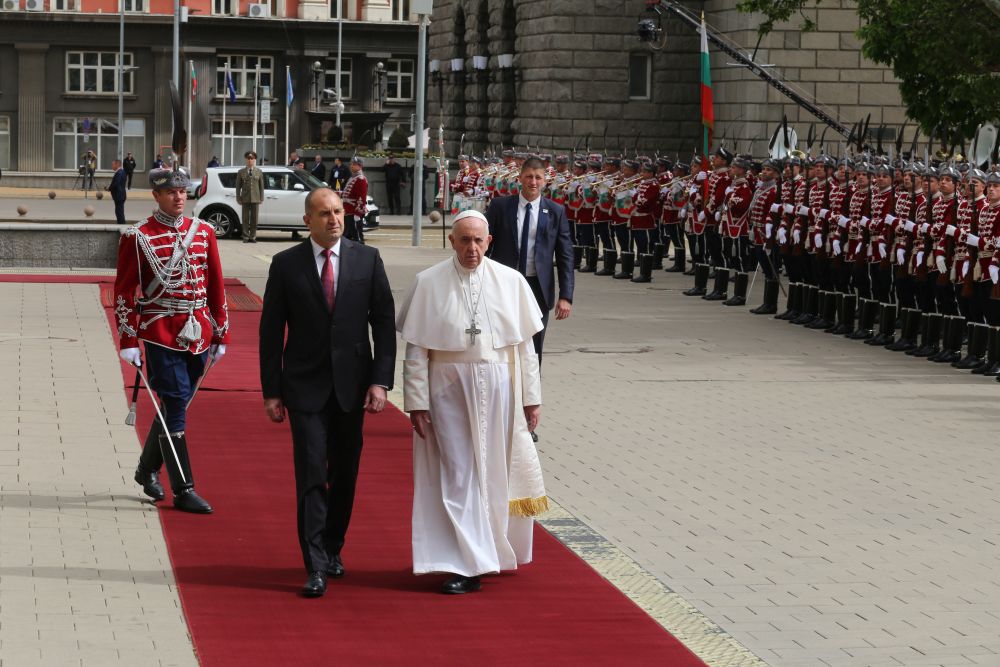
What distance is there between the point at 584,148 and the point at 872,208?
2412cm

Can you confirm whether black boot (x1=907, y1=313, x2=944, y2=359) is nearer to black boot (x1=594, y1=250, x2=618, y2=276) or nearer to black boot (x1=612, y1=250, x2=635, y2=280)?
black boot (x1=612, y1=250, x2=635, y2=280)

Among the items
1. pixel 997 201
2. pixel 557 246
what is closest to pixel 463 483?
pixel 557 246

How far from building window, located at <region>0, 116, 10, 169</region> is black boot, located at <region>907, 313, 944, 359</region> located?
5829 cm

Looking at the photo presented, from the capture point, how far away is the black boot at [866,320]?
19391 mm

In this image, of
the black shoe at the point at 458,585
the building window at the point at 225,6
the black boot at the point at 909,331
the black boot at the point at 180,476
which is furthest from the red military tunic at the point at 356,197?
the building window at the point at 225,6

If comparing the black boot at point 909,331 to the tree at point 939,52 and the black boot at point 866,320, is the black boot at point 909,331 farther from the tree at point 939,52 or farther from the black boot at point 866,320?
the tree at point 939,52

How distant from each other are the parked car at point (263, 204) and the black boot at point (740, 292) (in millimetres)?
13931

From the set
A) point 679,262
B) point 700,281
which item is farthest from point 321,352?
point 679,262

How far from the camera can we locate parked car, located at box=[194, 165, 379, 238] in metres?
36.0

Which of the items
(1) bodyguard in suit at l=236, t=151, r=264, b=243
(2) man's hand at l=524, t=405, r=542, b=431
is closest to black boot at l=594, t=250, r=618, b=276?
(1) bodyguard in suit at l=236, t=151, r=264, b=243

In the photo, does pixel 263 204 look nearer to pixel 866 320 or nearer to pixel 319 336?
pixel 866 320

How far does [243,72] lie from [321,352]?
66414mm

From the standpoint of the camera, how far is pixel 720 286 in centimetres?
2414

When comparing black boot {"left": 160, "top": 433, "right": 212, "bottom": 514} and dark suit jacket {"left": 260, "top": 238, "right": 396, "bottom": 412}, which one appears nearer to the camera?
dark suit jacket {"left": 260, "top": 238, "right": 396, "bottom": 412}
